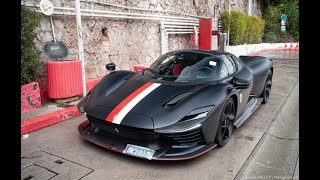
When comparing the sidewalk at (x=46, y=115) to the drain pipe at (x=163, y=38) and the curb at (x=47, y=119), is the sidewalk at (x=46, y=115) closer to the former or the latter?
the curb at (x=47, y=119)

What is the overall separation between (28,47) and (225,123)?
10.1 feet

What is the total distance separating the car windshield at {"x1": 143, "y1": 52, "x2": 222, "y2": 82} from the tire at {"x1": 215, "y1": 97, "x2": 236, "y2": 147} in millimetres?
403

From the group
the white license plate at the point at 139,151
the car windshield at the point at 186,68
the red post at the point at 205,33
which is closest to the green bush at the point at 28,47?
the car windshield at the point at 186,68

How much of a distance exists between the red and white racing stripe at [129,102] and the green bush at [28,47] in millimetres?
1964

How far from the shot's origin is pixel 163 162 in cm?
285

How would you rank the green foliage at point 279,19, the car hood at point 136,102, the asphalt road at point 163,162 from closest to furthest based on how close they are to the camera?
the asphalt road at point 163,162 < the car hood at point 136,102 < the green foliage at point 279,19

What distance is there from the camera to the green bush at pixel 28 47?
414 centimetres

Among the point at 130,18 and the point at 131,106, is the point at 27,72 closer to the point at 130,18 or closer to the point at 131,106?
the point at 131,106

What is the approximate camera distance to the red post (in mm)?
9670

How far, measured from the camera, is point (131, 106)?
9.77ft

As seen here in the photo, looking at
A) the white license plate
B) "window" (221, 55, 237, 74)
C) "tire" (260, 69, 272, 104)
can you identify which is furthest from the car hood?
"tire" (260, 69, 272, 104)

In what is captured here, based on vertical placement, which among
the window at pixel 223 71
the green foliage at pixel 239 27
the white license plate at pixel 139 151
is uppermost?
the green foliage at pixel 239 27

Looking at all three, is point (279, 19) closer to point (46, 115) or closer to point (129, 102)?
point (46, 115)
